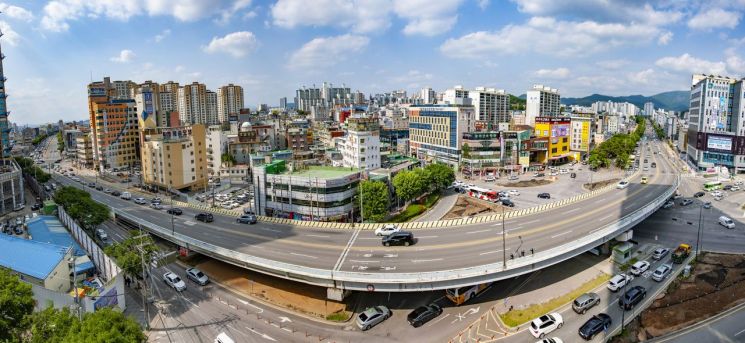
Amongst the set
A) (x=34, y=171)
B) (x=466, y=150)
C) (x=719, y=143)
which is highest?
(x=719, y=143)

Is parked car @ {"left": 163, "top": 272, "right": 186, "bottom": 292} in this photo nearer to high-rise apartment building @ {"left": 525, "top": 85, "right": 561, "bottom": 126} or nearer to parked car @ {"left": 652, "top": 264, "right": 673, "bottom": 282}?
parked car @ {"left": 652, "top": 264, "right": 673, "bottom": 282}

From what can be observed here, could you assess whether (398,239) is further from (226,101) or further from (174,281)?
(226,101)

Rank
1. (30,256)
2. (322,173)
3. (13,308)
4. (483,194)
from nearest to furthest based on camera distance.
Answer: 1. (13,308)
2. (30,256)
3. (322,173)
4. (483,194)

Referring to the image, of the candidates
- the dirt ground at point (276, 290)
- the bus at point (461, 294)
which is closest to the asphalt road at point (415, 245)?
the bus at point (461, 294)

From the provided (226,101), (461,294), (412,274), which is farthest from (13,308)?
Answer: (226,101)

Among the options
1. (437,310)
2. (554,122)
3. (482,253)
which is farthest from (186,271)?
(554,122)

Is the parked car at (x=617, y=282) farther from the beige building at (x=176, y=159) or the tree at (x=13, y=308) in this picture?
the beige building at (x=176, y=159)
